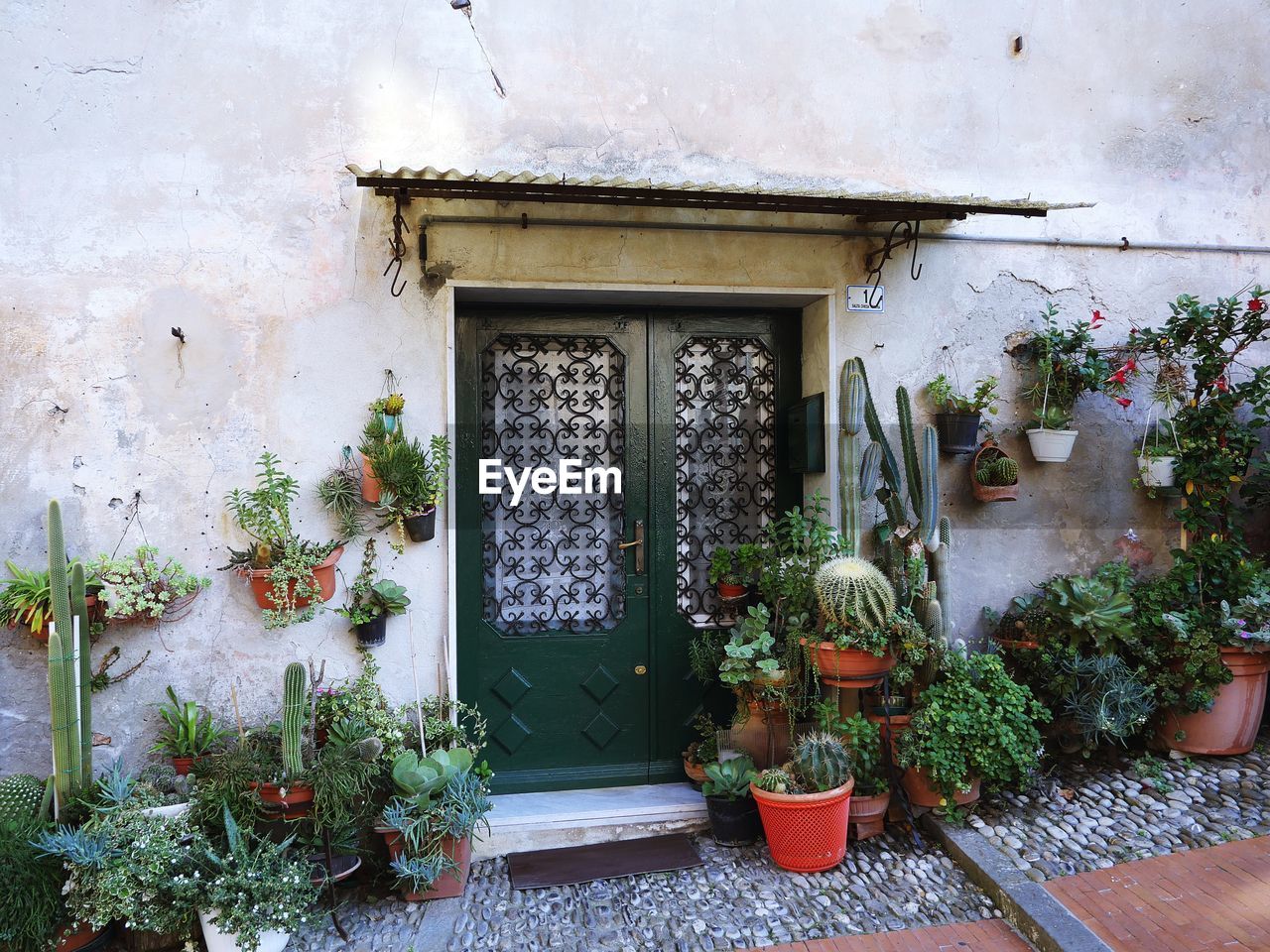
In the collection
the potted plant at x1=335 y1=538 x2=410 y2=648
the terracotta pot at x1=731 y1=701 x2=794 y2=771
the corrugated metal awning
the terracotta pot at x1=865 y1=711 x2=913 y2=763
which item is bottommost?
the terracotta pot at x1=731 y1=701 x2=794 y2=771

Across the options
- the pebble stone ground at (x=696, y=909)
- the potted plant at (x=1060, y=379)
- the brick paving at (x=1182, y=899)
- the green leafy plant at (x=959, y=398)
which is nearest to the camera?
the brick paving at (x=1182, y=899)

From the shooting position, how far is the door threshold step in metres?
4.05

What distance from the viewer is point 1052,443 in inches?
179

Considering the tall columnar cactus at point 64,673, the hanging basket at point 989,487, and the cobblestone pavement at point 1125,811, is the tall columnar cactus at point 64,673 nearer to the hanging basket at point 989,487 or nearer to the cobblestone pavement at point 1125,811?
the cobblestone pavement at point 1125,811

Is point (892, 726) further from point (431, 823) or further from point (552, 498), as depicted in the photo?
point (431, 823)

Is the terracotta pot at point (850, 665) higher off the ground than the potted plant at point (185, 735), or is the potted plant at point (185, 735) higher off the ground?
the terracotta pot at point (850, 665)

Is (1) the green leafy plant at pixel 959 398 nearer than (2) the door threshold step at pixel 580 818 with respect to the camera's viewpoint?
No

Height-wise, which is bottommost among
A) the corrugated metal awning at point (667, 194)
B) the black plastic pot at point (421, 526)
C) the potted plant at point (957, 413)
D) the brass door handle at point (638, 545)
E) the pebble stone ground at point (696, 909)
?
the pebble stone ground at point (696, 909)

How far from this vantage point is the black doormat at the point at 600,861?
378cm

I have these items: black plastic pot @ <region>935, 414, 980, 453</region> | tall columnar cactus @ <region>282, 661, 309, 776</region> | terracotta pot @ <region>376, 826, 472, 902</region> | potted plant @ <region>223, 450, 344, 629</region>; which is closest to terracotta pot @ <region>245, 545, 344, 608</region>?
potted plant @ <region>223, 450, 344, 629</region>

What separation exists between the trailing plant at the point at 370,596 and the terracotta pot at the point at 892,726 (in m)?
2.52

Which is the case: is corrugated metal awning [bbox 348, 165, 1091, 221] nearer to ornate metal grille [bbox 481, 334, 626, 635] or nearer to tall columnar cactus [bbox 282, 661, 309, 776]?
ornate metal grille [bbox 481, 334, 626, 635]

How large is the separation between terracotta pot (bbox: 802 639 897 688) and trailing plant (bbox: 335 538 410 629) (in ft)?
6.99

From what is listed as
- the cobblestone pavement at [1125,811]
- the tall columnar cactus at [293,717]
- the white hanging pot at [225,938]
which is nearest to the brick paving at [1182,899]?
the cobblestone pavement at [1125,811]
